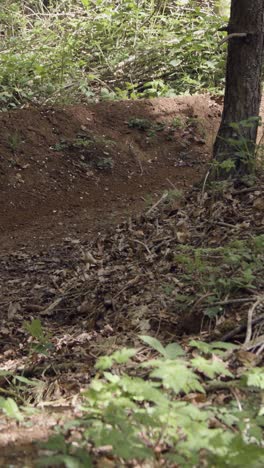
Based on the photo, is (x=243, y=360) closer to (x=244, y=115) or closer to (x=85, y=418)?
(x=85, y=418)

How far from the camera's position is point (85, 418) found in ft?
8.41

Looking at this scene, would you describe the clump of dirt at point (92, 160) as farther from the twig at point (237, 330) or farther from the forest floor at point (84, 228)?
the twig at point (237, 330)

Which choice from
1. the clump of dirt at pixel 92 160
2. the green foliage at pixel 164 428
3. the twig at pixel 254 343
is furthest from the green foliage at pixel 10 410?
the clump of dirt at pixel 92 160

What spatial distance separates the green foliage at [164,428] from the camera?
2125 millimetres

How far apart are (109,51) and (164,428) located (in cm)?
930

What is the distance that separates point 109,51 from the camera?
10.8 meters

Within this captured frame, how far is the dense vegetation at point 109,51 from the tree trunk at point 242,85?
11.3 feet

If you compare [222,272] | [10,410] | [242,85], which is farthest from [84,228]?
[10,410]

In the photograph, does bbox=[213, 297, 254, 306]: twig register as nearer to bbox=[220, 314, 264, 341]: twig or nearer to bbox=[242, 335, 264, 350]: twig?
bbox=[220, 314, 264, 341]: twig

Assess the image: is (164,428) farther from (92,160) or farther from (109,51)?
(109,51)

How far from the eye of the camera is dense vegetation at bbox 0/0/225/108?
963cm

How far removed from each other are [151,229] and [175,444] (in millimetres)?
3272

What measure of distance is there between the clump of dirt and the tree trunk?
4.51ft

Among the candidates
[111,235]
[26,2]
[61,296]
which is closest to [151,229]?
[111,235]
